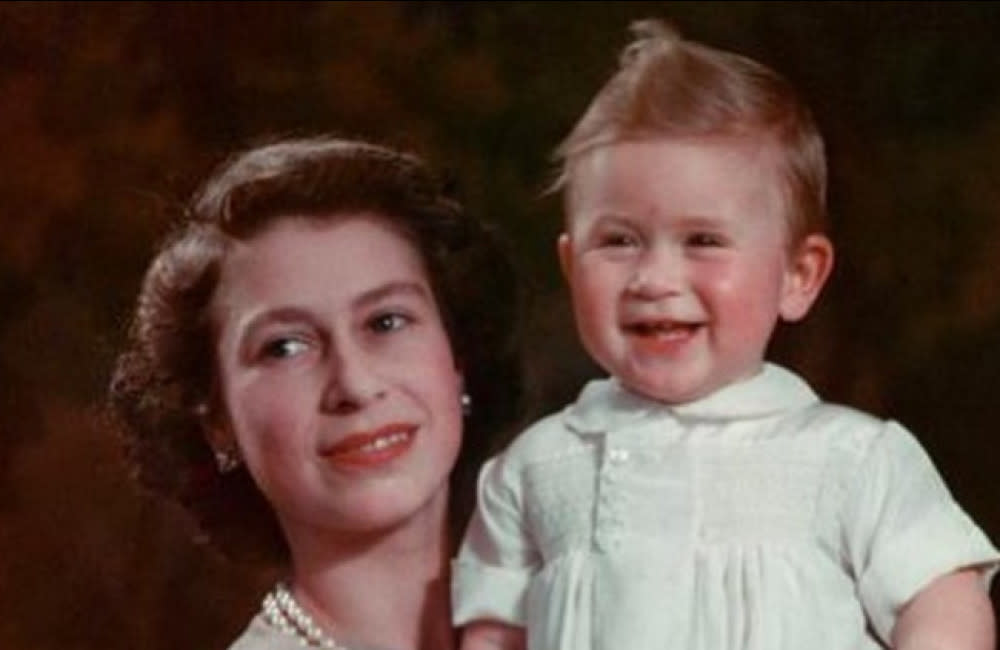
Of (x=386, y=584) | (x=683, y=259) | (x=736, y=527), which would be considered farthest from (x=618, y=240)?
(x=386, y=584)

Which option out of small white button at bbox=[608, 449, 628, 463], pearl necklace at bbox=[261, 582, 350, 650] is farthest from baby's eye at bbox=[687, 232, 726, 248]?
pearl necklace at bbox=[261, 582, 350, 650]

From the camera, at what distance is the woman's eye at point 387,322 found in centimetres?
139

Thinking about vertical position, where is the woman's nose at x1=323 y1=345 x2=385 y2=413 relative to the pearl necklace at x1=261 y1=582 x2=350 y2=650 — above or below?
above

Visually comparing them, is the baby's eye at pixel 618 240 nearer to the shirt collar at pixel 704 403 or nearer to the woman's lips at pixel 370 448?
the shirt collar at pixel 704 403

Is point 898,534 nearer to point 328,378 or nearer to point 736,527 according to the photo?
point 736,527

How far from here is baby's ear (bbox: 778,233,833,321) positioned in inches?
50.1

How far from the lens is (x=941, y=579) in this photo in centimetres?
120

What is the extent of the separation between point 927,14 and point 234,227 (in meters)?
0.50

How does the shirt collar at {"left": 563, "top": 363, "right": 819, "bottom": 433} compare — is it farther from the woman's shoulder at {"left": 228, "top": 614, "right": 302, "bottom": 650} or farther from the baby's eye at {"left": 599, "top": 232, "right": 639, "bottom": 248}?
the woman's shoulder at {"left": 228, "top": 614, "right": 302, "bottom": 650}

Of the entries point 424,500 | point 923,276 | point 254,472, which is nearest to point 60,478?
point 254,472

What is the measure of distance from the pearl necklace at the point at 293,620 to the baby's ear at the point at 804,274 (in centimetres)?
37

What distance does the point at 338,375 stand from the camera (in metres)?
1.36

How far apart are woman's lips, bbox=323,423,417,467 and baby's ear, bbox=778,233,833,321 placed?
0.86 ft

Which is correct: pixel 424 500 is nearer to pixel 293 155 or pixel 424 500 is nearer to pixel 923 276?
pixel 293 155
